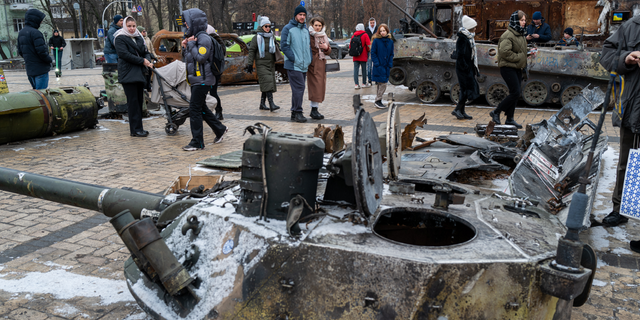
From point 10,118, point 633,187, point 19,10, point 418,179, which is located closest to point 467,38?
point 633,187

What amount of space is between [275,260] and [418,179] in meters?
1.38

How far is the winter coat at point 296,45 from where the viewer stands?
9406 millimetres

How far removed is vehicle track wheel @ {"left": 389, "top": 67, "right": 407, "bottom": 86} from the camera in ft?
38.8

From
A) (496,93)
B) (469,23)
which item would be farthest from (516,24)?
(496,93)

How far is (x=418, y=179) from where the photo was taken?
3496 mm

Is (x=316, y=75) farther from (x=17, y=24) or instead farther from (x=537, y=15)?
(x=17, y=24)

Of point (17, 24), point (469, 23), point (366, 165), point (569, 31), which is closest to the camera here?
point (366, 165)

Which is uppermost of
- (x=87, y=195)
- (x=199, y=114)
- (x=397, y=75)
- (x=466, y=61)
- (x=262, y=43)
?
(x=262, y=43)

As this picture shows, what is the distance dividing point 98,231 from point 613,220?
Answer: 4630 millimetres

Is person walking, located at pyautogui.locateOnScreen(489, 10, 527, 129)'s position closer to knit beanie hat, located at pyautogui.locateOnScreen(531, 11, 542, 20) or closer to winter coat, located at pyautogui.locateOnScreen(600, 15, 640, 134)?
knit beanie hat, located at pyautogui.locateOnScreen(531, 11, 542, 20)

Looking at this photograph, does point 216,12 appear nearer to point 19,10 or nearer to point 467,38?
point 19,10

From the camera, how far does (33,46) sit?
9.15 m

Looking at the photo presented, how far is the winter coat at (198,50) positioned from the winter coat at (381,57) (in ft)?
15.5

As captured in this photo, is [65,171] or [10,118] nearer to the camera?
[65,171]
